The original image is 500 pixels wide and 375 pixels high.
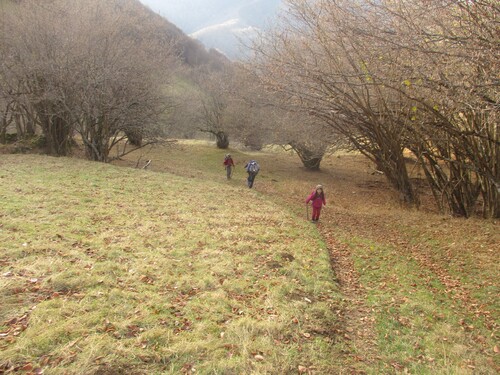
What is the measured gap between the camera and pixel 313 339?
489 centimetres

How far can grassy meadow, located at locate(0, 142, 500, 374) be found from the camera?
4.24 meters

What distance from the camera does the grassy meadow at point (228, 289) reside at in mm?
4238

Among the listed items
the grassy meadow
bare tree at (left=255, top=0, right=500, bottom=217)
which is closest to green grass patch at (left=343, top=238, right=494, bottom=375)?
the grassy meadow

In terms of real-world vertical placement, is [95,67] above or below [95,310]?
above

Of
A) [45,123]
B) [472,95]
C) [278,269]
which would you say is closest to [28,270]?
[278,269]

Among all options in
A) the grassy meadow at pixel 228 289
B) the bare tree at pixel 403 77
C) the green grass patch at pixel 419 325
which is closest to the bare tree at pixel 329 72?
the bare tree at pixel 403 77

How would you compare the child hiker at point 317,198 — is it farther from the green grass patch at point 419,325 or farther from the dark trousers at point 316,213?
the green grass patch at point 419,325

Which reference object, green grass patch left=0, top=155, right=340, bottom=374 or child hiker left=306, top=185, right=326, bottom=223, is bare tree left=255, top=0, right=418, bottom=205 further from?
green grass patch left=0, top=155, right=340, bottom=374

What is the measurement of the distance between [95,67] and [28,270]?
14.3 metres

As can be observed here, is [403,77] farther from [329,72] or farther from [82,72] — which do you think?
[82,72]

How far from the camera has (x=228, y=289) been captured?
5.98 meters

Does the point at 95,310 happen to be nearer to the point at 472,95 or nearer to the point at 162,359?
the point at 162,359

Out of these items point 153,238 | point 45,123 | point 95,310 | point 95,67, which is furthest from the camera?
point 45,123

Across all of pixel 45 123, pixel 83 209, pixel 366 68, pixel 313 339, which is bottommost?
pixel 313 339
